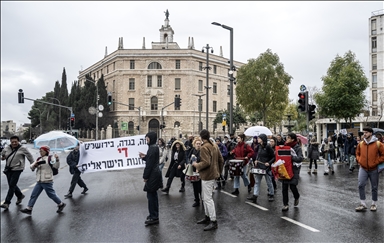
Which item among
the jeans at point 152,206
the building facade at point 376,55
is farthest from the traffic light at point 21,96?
the building facade at point 376,55

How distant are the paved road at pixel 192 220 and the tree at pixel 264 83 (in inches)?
949

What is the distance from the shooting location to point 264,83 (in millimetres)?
34656

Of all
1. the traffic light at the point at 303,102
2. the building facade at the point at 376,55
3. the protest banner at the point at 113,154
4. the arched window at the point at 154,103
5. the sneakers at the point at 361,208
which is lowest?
the sneakers at the point at 361,208

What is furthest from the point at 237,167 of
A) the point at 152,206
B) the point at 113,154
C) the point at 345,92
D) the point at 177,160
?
the point at 345,92

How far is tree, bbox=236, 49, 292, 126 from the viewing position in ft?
113

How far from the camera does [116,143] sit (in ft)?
37.3

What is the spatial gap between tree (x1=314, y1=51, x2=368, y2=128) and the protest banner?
22136 millimetres

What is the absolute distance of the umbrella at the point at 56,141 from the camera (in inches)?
402

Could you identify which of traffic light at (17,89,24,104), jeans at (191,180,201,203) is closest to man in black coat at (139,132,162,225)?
jeans at (191,180,201,203)

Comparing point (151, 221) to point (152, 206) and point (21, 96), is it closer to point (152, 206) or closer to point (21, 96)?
point (152, 206)

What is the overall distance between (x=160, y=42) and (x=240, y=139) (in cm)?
6748

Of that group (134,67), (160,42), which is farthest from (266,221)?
(160,42)

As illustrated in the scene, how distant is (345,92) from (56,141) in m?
24.8

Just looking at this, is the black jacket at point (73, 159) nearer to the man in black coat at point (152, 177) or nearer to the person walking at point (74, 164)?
the person walking at point (74, 164)
